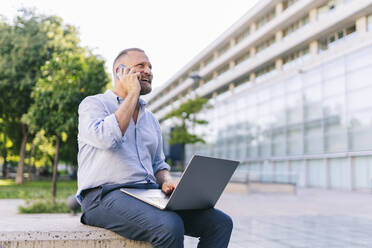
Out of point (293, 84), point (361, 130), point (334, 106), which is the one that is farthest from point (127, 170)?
point (293, 84)

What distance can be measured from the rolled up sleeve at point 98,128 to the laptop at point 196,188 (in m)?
0.32

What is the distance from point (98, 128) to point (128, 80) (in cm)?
42

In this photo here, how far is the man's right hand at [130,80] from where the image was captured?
8.13 feet

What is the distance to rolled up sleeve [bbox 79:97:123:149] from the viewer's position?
229 cm

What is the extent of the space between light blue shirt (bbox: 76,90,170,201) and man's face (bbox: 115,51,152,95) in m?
0.19

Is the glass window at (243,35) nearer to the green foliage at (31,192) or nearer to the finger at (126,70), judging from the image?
the green foliage at (31,192)

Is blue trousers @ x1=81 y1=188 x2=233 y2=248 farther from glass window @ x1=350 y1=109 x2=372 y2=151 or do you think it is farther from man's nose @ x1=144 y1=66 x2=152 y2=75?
glass window @ x1=350 y1=109 x2=372 y2=151

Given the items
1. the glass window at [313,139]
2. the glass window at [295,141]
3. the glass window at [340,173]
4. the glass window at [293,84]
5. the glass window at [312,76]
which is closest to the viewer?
the glass window at [340,173]

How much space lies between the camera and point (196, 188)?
2.29 meters

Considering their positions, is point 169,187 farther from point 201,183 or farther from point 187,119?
point 187,119

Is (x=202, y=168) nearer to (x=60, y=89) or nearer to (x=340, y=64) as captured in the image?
(x=60, y=89)

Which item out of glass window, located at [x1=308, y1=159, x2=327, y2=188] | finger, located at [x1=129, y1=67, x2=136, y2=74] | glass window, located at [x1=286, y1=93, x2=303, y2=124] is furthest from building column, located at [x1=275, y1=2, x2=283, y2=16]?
finger, located at [x1=129, y1=67, x2=136, y2=74]

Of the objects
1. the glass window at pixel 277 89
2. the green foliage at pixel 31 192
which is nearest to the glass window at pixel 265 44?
the glass window at pixel 277 89

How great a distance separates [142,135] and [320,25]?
92.9ft
